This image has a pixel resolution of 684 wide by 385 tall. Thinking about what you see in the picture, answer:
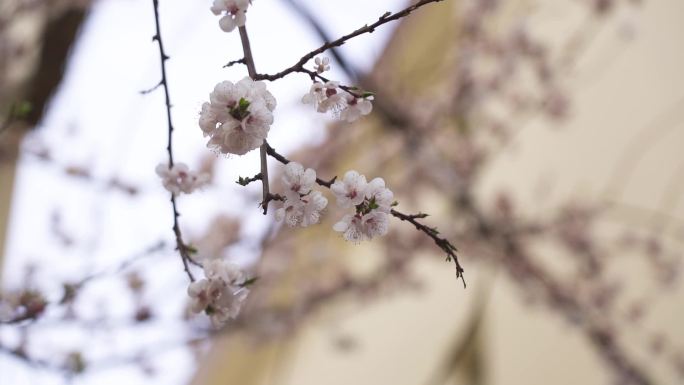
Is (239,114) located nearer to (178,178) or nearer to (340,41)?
(340,41)

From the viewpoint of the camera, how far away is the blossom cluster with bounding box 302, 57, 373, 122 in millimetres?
605

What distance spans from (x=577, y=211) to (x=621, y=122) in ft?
1.80

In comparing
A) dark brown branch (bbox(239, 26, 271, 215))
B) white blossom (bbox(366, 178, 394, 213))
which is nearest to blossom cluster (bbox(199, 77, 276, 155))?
dark brown branch (bbox(239, 26, 271, 215))

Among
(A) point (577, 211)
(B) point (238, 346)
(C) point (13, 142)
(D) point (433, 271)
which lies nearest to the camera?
(C) point (13, 142)

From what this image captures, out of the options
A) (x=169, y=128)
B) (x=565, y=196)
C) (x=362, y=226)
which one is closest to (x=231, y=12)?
(x=169, y=128)

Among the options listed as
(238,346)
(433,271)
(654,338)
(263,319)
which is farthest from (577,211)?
(238,346)

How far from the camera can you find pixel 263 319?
2.86 m

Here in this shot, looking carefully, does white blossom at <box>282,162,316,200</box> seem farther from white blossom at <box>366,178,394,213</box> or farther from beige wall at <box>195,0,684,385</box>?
beige wall at <box>195,0,684,385</box>

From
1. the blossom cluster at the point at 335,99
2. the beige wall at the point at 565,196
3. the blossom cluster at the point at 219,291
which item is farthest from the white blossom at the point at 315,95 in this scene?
the beige wall at the point at 565,196

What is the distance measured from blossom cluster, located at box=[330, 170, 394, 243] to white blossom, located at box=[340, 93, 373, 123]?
0.06m

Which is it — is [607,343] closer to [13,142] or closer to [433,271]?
[433,271]

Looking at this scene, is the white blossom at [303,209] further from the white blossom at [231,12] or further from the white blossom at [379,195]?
the white blossom at [231,12]

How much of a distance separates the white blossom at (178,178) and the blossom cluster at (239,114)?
20 centimetres

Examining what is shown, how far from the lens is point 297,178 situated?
1.88ft
